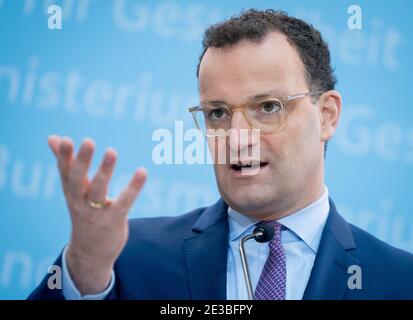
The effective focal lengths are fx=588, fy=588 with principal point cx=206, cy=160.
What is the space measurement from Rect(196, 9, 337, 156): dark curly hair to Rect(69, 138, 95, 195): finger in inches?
27.9

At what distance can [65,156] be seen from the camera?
111 centimetres

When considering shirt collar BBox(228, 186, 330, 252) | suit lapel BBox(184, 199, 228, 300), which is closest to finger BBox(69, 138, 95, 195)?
suit lapel BBox(184, 199, 228, 300)

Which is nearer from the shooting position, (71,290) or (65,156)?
(65,156)

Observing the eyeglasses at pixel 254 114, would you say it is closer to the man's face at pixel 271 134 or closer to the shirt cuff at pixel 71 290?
the man's face at pixel 271 134

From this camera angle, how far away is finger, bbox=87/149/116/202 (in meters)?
1.08

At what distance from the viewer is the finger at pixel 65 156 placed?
108 cm

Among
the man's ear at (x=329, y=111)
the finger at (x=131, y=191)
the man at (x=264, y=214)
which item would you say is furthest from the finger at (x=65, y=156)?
the man's ear at (x=329, y=111)

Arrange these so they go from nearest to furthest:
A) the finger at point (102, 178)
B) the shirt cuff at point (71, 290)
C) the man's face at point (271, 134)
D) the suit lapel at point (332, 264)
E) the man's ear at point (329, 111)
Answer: the finger at point (102, 178) → the shirt cuff at point (71, 290) → the suit lapel at point (332, 264) → the man's face at point (271, 134) → the man's ear at point (329, 111)

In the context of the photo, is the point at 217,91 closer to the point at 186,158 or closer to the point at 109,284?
the point at 186,158

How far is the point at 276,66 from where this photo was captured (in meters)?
1.64

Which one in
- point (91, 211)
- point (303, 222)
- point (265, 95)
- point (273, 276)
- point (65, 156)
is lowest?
point (273, 276)

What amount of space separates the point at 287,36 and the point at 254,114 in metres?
0.28

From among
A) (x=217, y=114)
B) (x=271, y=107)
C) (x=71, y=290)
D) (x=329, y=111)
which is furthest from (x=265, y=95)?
(x=71, y=290)

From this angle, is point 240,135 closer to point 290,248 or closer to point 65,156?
point 290,248
